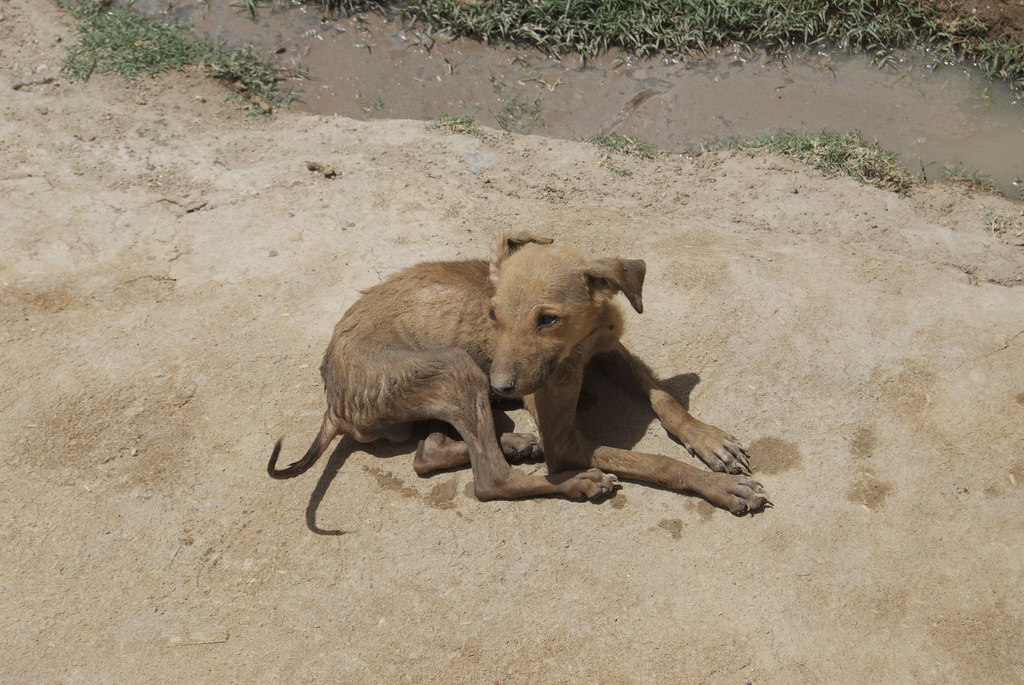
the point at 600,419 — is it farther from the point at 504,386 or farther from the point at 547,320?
the point at 504,386

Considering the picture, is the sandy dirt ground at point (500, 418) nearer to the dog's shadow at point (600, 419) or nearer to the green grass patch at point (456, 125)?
the dog's shadow at point (600, 419)

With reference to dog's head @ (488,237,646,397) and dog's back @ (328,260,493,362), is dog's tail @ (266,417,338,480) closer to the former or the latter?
dog's back @ (328,260,493,362)

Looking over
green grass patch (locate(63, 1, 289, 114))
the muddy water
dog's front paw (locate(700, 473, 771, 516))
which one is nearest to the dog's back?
dog's front paw (locate(700, 473, 771, 516))

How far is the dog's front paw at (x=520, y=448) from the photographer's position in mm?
4480

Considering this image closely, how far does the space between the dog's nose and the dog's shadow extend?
90cm

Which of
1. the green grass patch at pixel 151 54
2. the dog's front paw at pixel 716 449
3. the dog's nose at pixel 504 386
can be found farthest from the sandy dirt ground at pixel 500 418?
the dog's nose at pixel 504 386

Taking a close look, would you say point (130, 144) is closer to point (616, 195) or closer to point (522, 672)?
point (616, 195)

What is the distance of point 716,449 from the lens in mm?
4242

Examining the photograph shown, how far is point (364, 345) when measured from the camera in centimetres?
438

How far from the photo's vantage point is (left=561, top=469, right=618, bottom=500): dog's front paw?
4.07 m

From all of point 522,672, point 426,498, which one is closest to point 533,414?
point 426,498

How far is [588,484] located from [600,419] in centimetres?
75

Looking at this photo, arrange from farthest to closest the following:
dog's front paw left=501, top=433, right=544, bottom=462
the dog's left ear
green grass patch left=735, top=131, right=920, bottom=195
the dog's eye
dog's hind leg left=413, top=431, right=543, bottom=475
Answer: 1. green grass patch left=735, top=131, right=920, bottom=195
2. dog's front paw left=501, top=433, right=544, bottom=462
3. dog's hind leg left=413, top=431, right=543, bottom=475
4. the dog's left ear
5. the dog's eye

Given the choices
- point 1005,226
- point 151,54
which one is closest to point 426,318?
point 1005,226
